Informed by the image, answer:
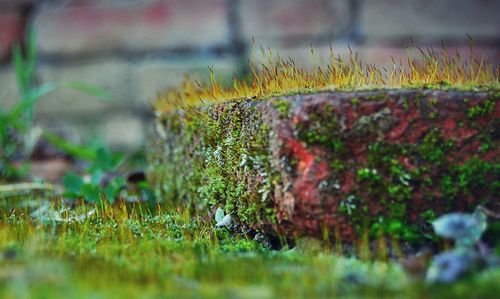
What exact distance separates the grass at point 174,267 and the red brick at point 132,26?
92.4 inches

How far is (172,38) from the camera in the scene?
12.4ft

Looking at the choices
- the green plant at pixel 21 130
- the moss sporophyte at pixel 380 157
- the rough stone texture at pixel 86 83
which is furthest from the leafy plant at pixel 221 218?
the rough stone texture at pixel 86 83

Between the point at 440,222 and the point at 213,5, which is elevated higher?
the point at 213,5

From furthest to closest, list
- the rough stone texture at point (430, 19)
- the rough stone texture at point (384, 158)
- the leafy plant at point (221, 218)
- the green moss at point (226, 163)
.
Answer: the rough stone texture at point (430, 19) < the leafy plant at point (221, 218) < the green moss at point (226, 163) < the rough stone texture at point (384, 158)

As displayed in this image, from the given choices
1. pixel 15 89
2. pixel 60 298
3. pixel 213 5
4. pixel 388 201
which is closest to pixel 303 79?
pixel 388 201

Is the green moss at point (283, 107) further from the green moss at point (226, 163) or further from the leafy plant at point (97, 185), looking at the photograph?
the leafy plant at point (97, 185)

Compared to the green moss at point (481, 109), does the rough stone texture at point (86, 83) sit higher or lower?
higher

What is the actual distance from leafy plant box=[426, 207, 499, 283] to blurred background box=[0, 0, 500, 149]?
8.09 ft

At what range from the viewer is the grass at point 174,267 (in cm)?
98

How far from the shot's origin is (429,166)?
1.34 metres

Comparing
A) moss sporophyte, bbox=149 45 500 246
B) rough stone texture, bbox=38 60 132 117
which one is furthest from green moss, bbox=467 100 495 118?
rough stone texture, bbox=38 60 132 117

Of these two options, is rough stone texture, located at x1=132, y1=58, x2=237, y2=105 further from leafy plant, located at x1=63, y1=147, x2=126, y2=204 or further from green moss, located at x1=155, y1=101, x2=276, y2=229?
green moss, located at x1=155, y1=101, x2=276, y2=229

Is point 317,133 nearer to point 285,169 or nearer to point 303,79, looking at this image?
point 285,169

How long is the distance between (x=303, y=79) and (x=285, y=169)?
0.29 m
